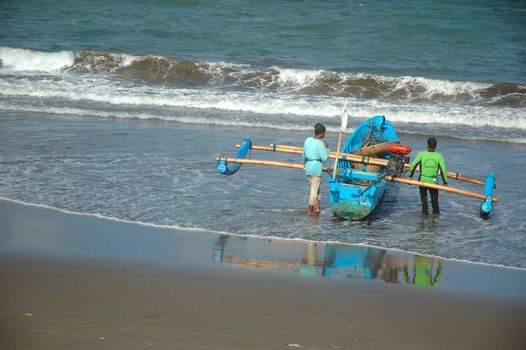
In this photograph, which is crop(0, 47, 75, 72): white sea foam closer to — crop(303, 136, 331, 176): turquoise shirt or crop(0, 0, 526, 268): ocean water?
crop(0, 0, 526, 268): ocean water

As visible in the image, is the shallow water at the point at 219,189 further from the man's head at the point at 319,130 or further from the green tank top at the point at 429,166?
the man's head at the point at 319,130

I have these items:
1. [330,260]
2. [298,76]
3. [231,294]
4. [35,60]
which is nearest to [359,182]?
[330,260]

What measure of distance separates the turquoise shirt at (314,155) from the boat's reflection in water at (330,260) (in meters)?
1.54

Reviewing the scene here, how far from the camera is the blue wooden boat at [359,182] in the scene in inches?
447

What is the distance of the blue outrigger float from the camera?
11391 mm

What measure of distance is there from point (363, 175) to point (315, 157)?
0.91m

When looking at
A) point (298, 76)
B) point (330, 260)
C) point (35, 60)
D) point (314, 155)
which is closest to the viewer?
point (330, 260)

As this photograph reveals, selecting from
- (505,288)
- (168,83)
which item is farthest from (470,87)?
(505,288)

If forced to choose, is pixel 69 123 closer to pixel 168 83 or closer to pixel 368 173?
pixel 168 83

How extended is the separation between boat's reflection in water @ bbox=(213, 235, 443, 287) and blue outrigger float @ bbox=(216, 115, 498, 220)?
3.83ft

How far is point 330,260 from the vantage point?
9.60 m

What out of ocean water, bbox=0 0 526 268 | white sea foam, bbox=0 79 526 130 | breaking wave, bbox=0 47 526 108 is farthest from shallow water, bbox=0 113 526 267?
breaking wave, bbox=0 47 526 108

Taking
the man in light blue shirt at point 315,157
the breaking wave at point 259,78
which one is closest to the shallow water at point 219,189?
the man in light blue shirt at point 315,157

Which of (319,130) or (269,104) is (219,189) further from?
(269,104)
